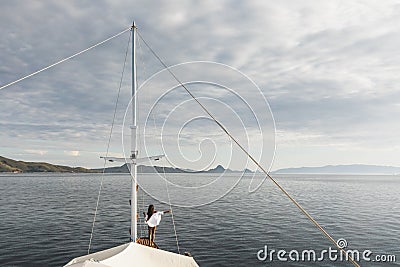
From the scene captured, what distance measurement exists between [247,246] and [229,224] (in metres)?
12.9

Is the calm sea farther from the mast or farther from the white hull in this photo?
the white hull

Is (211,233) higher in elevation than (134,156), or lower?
lower

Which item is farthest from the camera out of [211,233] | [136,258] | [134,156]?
[211,233]

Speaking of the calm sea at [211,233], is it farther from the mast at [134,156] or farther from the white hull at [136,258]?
the white hull at [136,258]

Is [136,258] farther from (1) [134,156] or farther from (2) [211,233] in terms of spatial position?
(2) [211,233]

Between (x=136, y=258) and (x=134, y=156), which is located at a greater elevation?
(x=134, y=156)

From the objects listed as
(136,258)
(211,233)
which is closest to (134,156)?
(136,258)

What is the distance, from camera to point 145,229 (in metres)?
44.9

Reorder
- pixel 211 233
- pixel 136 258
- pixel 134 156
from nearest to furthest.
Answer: pixel 136 258 → pixel 134 156 → pixel 211 233

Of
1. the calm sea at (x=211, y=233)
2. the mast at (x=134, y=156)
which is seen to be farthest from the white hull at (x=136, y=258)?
the calm sea at (x=211, y=233)

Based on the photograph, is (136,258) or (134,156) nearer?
(136,258)

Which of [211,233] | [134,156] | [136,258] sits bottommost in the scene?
[211,233]

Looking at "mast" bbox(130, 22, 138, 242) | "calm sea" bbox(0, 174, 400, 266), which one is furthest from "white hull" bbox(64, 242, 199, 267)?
"calm sea" bbox(0, 174, 400, 266)

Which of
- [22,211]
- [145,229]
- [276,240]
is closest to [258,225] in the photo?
[276,240]
